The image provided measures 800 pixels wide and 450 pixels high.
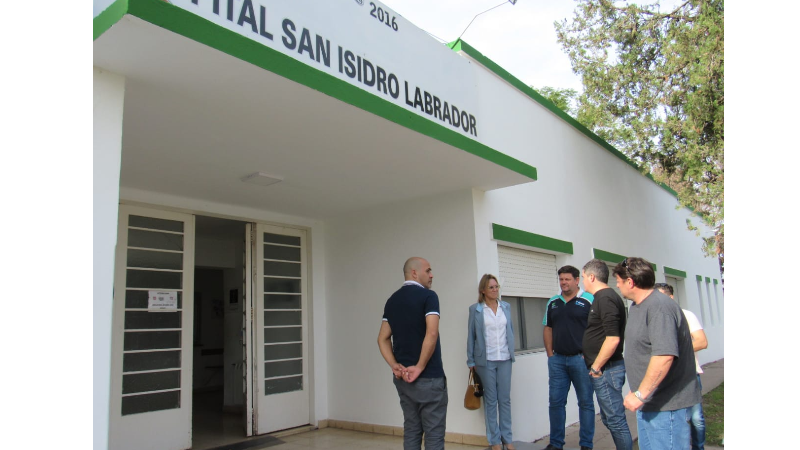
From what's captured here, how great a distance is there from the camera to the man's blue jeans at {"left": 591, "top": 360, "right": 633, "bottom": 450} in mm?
4695

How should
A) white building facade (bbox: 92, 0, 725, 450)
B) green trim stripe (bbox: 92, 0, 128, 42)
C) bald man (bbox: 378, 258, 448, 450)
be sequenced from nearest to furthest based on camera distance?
green trim stripe (bbox: 92, 0, 128, 42), white building facade (bbox: 92, 0, 725, 450), bald man (bbox: 378, 258, 448, 450)

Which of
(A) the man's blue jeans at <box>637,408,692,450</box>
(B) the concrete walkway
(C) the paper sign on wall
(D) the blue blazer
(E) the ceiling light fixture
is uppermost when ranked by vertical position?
(E) the ceiling light fixture

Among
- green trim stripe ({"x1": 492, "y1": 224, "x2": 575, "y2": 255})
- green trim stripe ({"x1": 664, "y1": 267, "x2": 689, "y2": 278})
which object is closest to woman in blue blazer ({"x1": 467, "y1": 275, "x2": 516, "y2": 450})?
green trim stripe ({"x1": 492, "y1": 224, "x2": 575, "y2": 255})

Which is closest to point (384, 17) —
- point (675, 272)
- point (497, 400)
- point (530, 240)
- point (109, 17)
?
point (109, 17)

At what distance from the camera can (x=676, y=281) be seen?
14.2m

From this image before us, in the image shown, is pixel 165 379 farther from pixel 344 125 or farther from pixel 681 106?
pixel 681 106

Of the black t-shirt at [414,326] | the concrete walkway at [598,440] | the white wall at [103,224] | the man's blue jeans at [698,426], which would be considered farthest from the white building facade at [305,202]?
the man's blue jeans at [698,426]

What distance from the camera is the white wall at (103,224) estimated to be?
3016 mm

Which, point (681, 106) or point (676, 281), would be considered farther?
point (676, 281)

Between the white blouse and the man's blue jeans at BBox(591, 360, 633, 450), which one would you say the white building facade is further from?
the man's blue jeans at BBox(591, 360, 633, 450)

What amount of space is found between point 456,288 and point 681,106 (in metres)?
7.18

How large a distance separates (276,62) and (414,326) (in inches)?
86.1

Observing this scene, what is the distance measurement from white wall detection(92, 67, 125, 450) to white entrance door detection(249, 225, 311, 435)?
157 inches

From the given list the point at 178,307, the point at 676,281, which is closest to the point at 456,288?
the point at 178,307
